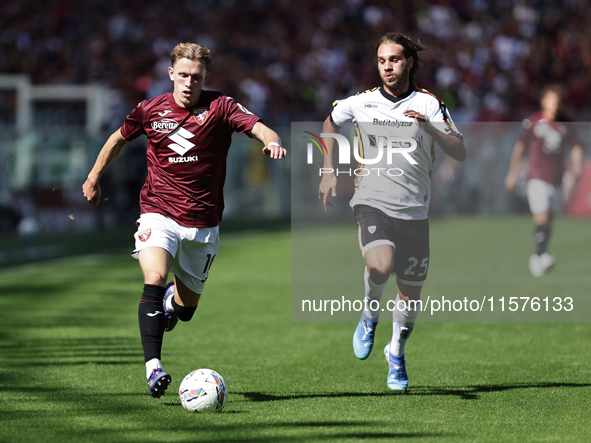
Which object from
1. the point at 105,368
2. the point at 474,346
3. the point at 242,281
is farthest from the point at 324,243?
the point at 105,368

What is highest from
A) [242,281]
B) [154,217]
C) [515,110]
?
[515,110]

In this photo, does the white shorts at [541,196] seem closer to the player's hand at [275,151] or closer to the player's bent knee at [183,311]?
the player's bent knee at [183,311]

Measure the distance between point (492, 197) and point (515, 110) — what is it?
122 inches

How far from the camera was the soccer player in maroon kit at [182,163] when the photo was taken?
585 centimetres

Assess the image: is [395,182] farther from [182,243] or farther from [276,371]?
[276,371]

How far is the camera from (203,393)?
17.6 feet

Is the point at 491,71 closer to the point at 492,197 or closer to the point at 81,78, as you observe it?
the point at 492,197

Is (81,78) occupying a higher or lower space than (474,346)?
higher

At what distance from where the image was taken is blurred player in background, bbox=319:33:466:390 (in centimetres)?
614

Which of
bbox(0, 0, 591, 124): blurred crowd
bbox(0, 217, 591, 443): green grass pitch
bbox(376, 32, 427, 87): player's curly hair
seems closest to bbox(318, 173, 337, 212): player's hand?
bbox(376, 32, 427, 87): player's curly hair

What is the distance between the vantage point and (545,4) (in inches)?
1053

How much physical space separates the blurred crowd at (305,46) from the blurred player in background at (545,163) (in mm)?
8803

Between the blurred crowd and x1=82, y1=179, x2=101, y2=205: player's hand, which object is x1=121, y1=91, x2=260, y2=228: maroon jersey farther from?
the blurred crowd

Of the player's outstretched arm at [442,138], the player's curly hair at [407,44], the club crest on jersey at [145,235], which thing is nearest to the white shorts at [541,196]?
the player's curly hair at [407,44]
